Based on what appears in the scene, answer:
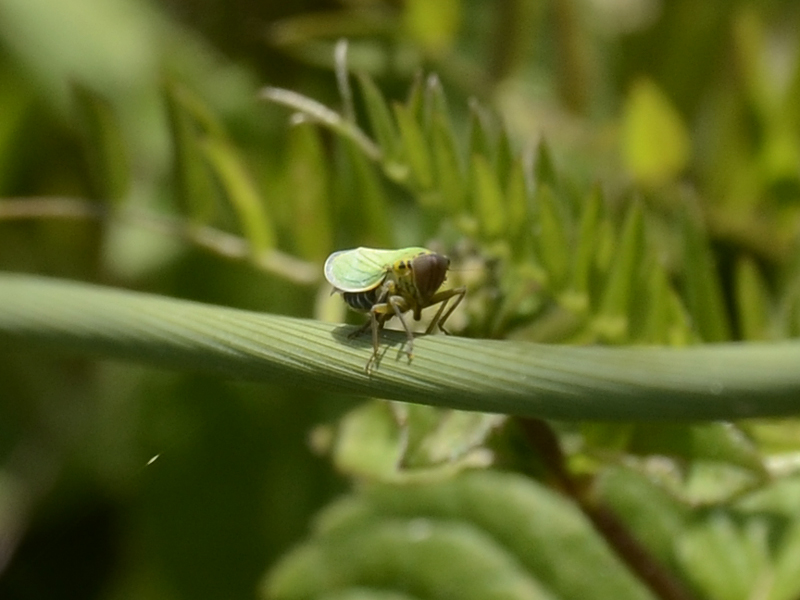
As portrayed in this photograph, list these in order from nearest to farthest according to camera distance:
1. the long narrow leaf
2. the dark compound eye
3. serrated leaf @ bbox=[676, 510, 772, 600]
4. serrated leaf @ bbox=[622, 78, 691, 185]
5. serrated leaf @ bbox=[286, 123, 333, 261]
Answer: the long narrow leaf
the dark compound eye
serrated leaf @ bbox=[676, 510, 772, 600]
serrated leaf @ bbox=[286, 123, 333, 261]
serrated leaf @ bbox=[622, 78, 691, 185]

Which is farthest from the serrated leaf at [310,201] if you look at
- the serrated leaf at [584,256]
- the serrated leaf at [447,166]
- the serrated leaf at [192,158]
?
the serrated leaf at [584,256]

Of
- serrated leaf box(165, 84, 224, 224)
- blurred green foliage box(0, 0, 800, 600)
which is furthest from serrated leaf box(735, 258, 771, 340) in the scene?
serrated leaf box(165, 84, 224, 224)

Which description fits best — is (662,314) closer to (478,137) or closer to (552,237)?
(552,237)

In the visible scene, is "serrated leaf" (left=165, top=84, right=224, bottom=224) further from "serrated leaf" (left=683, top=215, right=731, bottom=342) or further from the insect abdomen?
"serrated leaf" (left=683, top=215, right=731, bottom=342)

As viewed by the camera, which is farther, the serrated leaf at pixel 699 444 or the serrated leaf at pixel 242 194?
the serrated leaf at pixel 242 194

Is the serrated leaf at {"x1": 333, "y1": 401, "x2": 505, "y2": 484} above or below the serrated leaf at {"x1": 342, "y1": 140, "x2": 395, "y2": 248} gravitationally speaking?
below

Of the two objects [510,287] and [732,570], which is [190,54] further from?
[732,570]

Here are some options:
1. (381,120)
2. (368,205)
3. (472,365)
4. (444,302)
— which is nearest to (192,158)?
(368,205)

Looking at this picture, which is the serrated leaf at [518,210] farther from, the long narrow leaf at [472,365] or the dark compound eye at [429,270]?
the long narrow leaf at [472,365]
